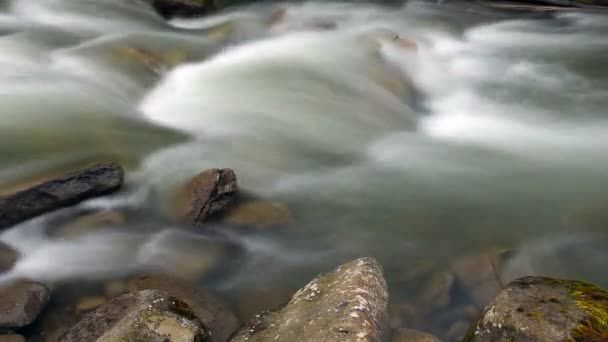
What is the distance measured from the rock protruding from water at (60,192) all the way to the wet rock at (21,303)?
35.4 inches

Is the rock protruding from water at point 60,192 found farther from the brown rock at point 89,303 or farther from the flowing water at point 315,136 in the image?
the brown rock at point 89,303

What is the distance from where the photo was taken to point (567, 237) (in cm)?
605

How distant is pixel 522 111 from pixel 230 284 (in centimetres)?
637

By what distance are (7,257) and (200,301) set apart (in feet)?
6.19

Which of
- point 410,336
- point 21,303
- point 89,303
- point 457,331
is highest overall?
point 410,336

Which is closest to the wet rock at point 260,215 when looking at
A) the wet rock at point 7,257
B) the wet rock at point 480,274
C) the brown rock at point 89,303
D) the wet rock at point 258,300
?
the wet rock at point 258,300

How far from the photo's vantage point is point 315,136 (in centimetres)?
805

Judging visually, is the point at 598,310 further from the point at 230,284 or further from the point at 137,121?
the point at 137,121

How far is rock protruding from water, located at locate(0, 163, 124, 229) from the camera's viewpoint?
5445 millimetres

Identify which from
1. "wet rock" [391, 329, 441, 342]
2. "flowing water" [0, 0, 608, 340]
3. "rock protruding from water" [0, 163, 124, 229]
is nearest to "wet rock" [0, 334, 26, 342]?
"flowing water" [0, 0, 608, 340]

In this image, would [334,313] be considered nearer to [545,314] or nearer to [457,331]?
[545,314]

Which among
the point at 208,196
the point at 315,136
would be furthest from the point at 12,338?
the point at 315,136

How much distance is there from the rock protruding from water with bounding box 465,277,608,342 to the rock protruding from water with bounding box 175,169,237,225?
2.80 metres

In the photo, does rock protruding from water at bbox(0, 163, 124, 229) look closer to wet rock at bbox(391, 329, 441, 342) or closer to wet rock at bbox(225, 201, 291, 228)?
wet rock at bbox(225, 201, 291, 228)
